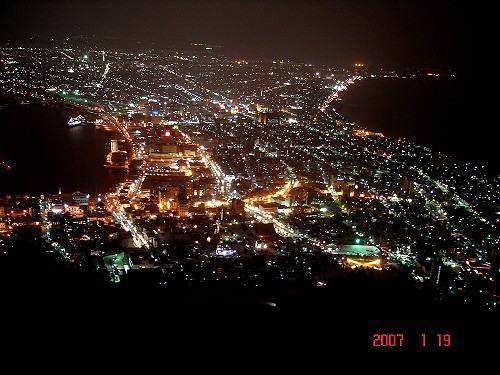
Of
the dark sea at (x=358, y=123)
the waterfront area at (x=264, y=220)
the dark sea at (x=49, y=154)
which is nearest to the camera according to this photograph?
the waterfront area at (x=264, y=220)

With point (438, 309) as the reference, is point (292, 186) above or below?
below

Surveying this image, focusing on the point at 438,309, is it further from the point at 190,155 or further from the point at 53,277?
the point at 190,155

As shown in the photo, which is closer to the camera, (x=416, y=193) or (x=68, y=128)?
(x=416, y=193)

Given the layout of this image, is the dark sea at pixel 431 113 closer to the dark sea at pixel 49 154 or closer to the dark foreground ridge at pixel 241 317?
the dark sea at pixel 49 154

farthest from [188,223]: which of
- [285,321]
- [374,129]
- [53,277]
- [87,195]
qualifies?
[374,129]
